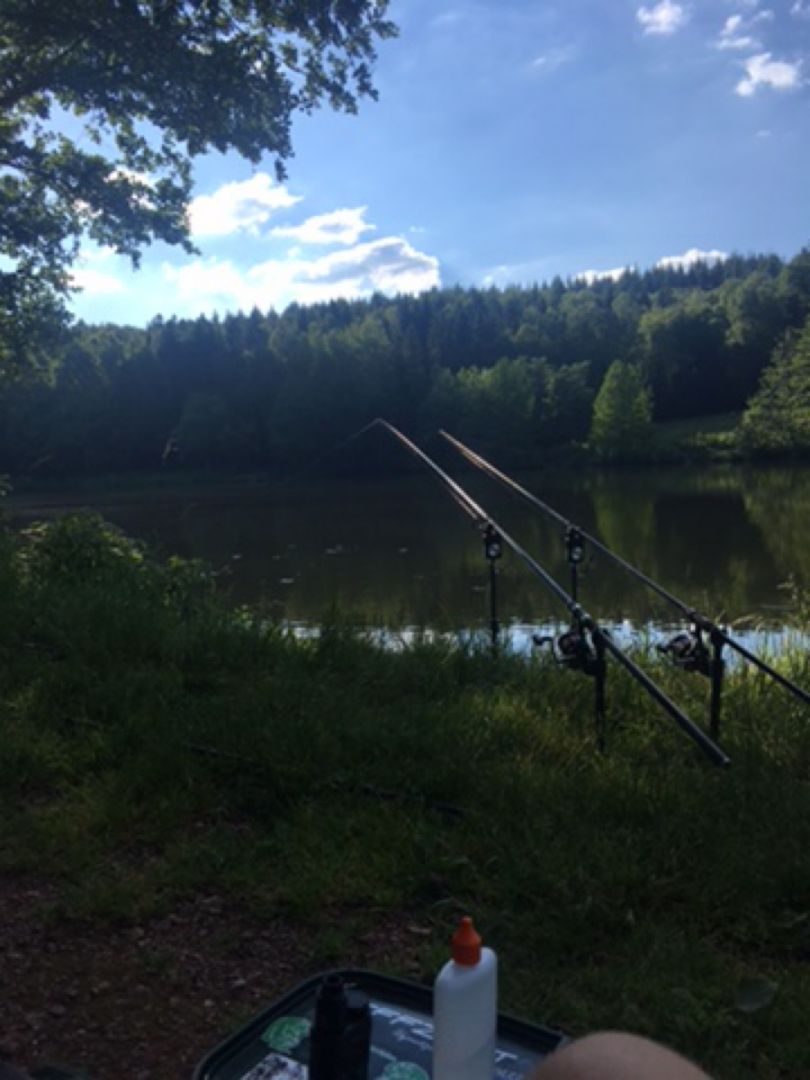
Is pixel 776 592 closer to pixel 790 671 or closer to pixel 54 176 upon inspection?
pixel 790 671

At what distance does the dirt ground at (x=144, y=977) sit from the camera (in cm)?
205

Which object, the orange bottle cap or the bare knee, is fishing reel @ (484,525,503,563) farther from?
the bare knee

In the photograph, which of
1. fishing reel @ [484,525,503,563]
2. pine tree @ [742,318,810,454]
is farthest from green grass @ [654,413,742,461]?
fishing reel @ [484,525,503,563]

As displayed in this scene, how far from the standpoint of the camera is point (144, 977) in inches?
91.7

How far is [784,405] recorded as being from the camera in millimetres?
55344

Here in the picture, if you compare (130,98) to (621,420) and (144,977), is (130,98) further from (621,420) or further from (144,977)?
(621,420)

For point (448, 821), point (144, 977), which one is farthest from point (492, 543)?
point (144, 977)

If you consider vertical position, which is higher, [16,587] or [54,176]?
[54,176]

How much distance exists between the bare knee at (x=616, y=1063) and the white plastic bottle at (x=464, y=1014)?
42cm

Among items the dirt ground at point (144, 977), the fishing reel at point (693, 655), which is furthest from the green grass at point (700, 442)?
the dirt ground at point (144, 977)

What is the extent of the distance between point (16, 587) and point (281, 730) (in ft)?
11.1

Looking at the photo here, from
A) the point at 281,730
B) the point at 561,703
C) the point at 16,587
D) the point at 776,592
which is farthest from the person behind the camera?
the point at 776,592

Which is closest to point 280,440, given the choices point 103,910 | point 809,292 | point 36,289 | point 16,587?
point 809,292

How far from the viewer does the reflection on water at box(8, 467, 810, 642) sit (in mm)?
11594
